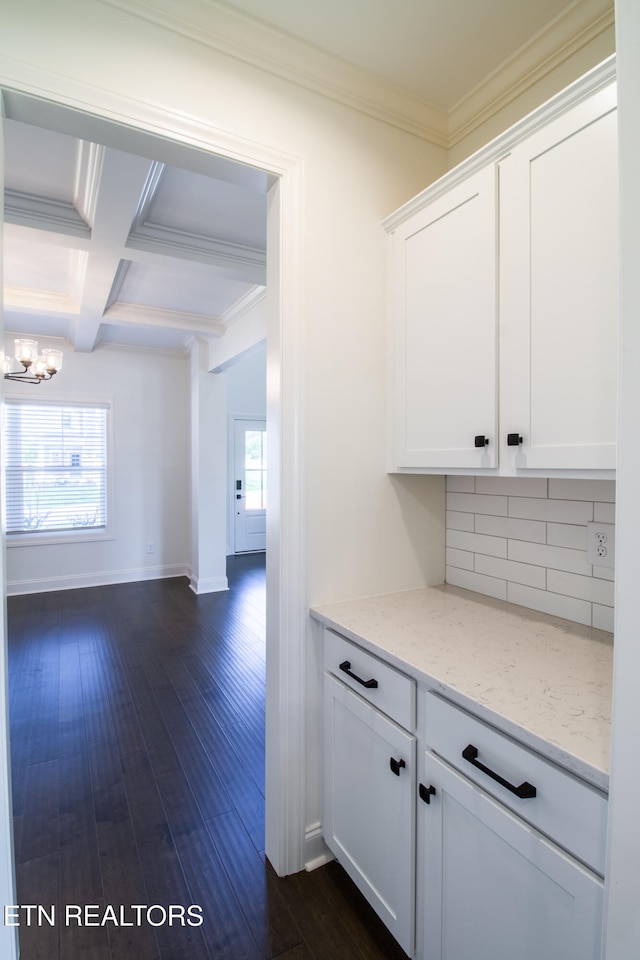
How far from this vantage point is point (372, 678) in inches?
52.4

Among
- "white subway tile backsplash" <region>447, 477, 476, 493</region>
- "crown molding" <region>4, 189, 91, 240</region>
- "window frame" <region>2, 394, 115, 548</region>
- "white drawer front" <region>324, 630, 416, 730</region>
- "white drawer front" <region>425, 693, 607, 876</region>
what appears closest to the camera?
"white drawer front" <region>425, 693, 607, 876</region>

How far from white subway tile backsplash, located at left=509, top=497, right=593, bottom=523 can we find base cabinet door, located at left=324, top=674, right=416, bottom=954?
2.62ft

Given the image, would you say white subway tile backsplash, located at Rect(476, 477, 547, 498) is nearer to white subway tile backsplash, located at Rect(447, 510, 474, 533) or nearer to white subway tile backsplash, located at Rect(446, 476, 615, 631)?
white subway tile backsplash, located at Rect(446, 476, 615, 631)

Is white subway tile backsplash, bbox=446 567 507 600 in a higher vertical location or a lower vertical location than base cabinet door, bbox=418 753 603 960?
higher

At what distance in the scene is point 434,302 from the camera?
1504 millimetres

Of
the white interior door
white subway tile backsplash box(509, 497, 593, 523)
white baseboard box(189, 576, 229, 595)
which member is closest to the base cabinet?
white subway tile backsplash box(509, 497, 593, 523)

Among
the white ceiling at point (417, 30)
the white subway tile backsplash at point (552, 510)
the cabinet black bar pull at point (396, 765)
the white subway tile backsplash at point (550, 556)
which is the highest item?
the white ceiling at point (417, 30)

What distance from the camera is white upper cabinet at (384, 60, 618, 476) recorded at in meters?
1.06

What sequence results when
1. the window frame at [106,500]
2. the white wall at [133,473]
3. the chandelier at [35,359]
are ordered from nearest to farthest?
the chandelier at [35,359]
the window frame at [106,500]
the white wall at [133,473]

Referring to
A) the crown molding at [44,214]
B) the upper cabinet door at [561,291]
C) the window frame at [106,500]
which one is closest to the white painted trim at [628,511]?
the upper cabinet door at [561,291]

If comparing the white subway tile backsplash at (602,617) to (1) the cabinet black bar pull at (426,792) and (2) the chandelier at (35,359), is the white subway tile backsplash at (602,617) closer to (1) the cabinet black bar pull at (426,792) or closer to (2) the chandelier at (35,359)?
(1) the cabinet black bar pull at (426,792)

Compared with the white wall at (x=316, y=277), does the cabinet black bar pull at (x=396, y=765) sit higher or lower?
lower

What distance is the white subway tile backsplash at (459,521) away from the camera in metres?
1.79

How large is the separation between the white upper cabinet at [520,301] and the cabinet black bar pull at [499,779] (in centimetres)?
68
